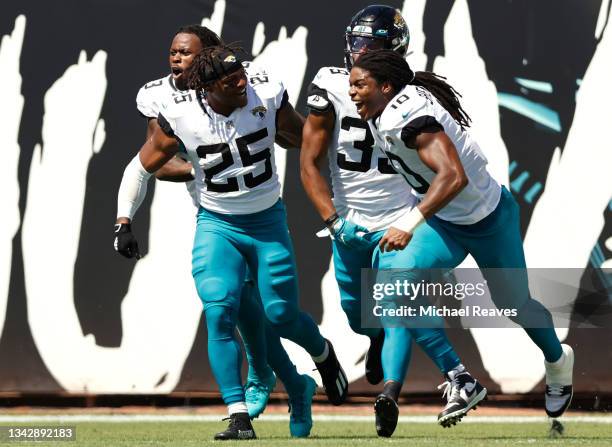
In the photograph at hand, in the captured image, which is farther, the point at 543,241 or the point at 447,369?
the point at 543,241

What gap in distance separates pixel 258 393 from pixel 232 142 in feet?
4.49

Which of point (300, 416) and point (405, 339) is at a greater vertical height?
point (405, 339)

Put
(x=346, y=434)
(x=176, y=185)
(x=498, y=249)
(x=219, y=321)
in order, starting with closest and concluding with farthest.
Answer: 1. (x=219, y=321)
2. (x=498, y=249)
3. (x=346, y=434)
4. (x=176, y=185)

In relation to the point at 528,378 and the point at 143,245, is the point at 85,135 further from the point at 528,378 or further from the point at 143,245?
the point at 528,378

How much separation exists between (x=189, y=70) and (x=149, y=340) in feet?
6.55

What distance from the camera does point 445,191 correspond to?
16.7 feet

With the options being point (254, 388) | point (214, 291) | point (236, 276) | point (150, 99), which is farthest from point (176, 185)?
point (214, 291)

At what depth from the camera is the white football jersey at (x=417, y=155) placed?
520 cm

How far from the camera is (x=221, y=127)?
223 inches

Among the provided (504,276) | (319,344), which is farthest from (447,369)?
(319,344)

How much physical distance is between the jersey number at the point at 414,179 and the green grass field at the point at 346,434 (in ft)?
3.33

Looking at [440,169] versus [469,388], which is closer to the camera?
[440,169]

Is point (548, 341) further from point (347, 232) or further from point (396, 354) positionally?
point (347, 232)

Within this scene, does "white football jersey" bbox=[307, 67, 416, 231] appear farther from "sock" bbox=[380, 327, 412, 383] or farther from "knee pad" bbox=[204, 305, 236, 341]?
"knee pad" bbox=[204, 305, 236, 341]
